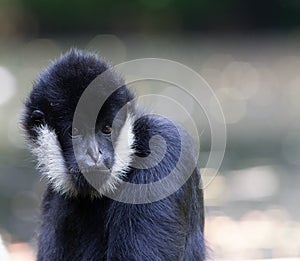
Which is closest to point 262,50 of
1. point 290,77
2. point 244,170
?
point 290,77

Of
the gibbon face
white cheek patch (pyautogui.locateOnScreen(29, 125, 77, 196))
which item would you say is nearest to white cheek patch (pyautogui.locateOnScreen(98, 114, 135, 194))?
the gibbon face

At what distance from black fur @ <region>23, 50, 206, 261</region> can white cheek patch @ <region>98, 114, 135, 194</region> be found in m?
0.05

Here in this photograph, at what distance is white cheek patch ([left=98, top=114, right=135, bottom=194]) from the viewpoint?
303cm

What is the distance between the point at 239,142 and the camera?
9336mm

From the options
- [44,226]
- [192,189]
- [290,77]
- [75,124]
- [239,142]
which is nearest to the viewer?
[75,124]

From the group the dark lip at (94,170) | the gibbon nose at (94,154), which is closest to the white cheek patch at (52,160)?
the dark lip at (94,170)

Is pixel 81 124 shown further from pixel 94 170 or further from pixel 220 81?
pixel 220 81

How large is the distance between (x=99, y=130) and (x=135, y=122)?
0.72 ft

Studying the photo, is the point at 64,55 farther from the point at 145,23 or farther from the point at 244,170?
the point at 145,23

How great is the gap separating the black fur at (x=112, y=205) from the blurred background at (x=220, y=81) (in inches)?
62.1

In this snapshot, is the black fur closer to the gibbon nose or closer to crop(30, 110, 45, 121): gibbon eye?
crop(30, 110, 45, 121): gibbon eye

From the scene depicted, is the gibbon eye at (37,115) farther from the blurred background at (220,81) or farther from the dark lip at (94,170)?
the blurred background at (220,81)

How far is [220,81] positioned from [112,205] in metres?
10.6

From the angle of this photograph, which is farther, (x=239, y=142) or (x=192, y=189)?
(x=239, y=142)
